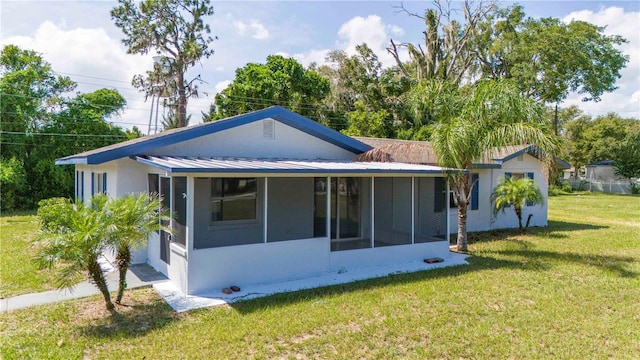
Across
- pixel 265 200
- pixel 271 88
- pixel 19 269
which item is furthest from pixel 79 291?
pixel 271 88

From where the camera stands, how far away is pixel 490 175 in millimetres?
16250

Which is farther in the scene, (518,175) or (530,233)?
(518,175)

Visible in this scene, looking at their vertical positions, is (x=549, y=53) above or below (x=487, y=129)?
above

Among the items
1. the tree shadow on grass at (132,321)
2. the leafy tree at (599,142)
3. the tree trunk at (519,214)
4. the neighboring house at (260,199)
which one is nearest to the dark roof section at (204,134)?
the neighboring house at (260,199)

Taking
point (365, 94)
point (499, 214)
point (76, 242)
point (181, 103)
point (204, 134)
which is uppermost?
point (365, 94)

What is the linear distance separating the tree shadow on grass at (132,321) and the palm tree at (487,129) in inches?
318

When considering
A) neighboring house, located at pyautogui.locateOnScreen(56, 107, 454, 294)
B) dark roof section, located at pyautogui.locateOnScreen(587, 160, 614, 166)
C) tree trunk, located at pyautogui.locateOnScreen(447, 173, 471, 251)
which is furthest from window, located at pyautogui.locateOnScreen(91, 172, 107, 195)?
dark roof section, located at pyautogui.locateOnScreen(587, 160, 614, 166)

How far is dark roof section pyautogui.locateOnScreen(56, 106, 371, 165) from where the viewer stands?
8875 millimetres

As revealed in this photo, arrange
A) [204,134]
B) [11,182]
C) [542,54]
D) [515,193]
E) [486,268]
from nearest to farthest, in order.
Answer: [486,268] → [204,134] → [515,193] → [11,182] → [542,54]

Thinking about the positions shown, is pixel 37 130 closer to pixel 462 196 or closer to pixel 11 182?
pixel 11 182

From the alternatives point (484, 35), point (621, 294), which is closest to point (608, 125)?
point (484, 35)

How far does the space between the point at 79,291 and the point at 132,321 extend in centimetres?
232

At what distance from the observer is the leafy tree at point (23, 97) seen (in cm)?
2216

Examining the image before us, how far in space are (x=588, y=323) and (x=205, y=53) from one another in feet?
105
